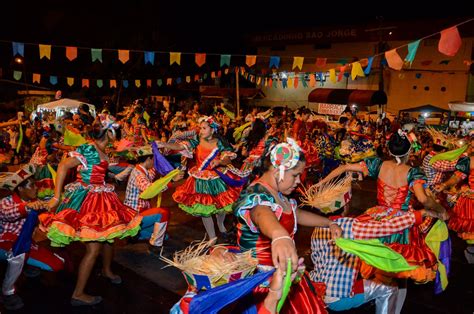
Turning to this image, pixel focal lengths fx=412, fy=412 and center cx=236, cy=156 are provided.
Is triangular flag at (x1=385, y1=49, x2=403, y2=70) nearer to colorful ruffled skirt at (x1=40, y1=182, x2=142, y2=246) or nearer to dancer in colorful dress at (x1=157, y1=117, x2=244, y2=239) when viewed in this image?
dancer in colorful dress at (x1=157, y1=117, x2=244, y2=239)

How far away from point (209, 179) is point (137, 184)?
1340mm

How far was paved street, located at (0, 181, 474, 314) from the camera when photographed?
4.88 m

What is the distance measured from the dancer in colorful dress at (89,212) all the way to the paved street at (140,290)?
0.36 metres

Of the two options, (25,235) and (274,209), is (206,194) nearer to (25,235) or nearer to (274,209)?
(25,235)

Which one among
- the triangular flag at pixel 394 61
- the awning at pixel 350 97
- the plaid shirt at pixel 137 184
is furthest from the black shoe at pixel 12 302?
the awning at pixel 350 97

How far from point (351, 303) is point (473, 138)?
4.44 m

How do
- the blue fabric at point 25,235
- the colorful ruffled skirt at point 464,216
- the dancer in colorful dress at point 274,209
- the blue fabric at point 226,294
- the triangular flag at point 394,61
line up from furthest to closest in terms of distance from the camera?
the triangular flag at point 394,61, the colorful ruffled skirt at point 464,216, the blue fabric at point 25,235, the dancer in colorful dress at point 274,209, the blue fabric at point 226,294

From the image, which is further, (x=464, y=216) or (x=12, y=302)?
(x=464, y=216)

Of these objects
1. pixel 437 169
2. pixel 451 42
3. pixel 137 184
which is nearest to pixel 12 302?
pixel 137 184

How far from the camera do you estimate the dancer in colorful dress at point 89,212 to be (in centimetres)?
443

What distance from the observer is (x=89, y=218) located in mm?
4516

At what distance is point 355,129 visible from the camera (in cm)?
1134

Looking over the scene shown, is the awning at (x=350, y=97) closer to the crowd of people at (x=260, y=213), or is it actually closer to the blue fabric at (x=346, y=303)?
the crowd of people at (x=260, y=213)

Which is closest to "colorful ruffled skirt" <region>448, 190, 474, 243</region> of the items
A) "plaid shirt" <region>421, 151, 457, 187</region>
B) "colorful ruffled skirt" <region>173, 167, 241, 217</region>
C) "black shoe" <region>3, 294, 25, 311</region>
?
"plaid shirt" <region>421, 151, 457, 187</region>
